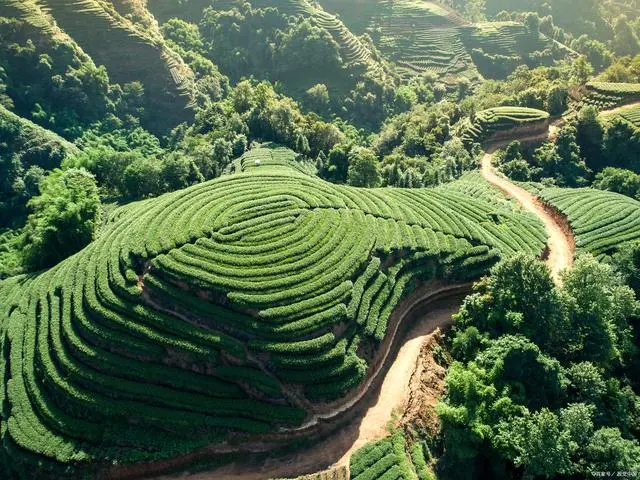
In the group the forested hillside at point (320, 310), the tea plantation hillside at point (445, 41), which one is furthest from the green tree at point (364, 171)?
the tea plantation hillside at point (445, 41)

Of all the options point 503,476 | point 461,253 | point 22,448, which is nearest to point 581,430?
point 503,476

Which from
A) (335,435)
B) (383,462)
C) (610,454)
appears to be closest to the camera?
(610,454)

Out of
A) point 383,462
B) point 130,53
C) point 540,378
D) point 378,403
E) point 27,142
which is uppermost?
point 130,53

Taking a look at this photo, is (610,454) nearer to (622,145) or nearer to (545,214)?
(545,214)

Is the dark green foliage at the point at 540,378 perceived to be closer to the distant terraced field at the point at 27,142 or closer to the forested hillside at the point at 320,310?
the forested hillside at the point at 320,310

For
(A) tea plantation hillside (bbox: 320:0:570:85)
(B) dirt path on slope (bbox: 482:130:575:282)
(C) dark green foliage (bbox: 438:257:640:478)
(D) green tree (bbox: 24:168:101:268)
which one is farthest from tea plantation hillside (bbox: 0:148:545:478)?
(A) tea plantation hillside (bbox: 320:0:570:85)

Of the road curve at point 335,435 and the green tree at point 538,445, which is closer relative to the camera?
the green tree at point 538,445

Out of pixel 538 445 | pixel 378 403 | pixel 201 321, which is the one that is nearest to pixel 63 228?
pixel 201 321
